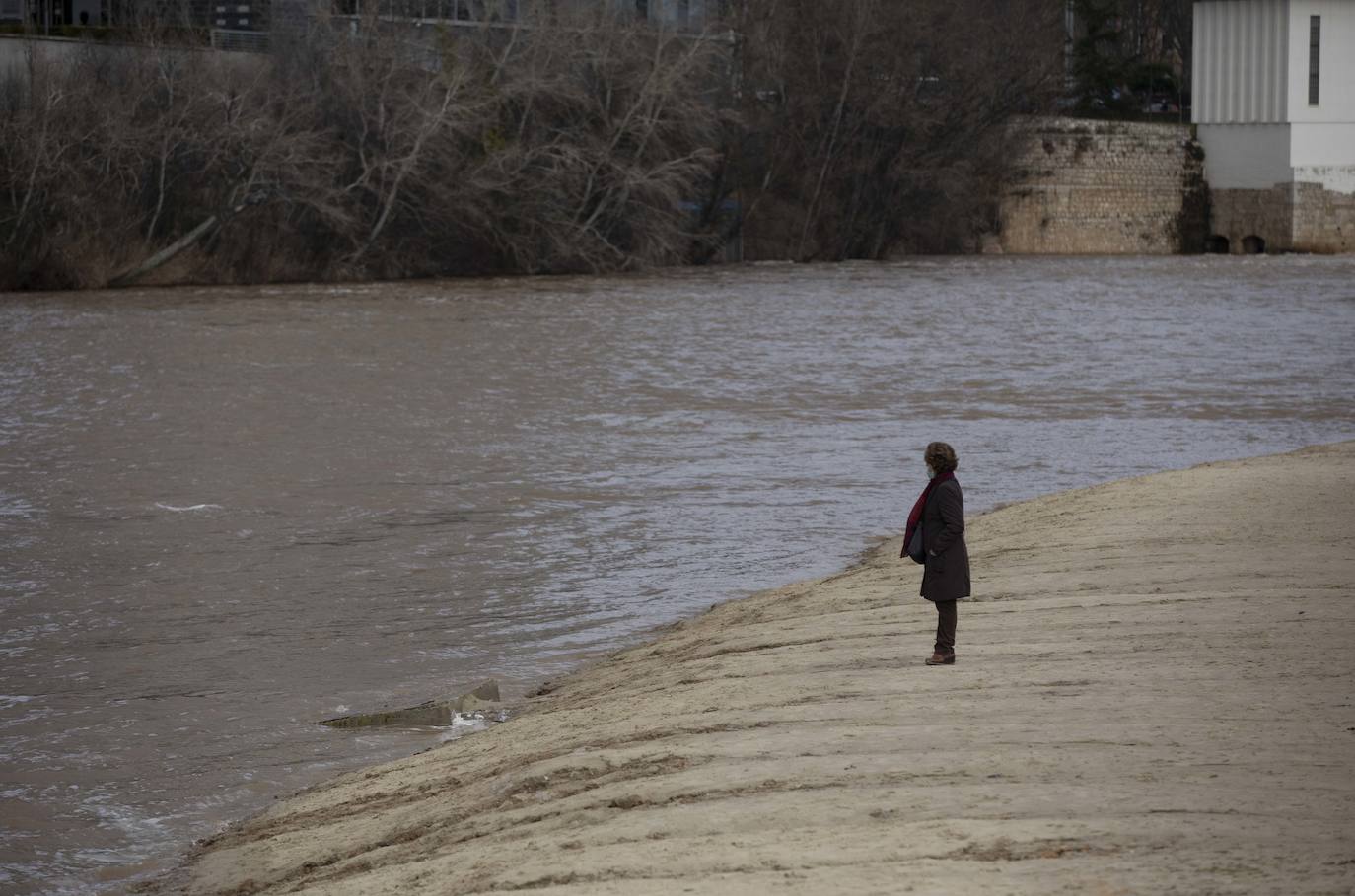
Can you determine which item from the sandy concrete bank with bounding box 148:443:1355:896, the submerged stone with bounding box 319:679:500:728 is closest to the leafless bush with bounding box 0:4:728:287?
the submerged stone with bounding box 319:679:500:728

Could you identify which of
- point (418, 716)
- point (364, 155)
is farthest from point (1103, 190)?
point (418, 716)

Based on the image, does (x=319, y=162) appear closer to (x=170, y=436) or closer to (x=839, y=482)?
(x=170, y=436)

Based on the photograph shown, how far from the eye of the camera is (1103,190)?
7012 centimetres

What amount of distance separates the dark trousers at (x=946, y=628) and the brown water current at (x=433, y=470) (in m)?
2.55

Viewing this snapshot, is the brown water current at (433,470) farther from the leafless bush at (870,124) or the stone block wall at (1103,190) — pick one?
the stone block wall at (1103,190)

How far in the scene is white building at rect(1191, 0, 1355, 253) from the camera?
7019 cm

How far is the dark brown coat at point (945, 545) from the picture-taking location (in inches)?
306

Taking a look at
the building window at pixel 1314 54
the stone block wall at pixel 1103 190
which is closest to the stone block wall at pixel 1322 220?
the building window at pixel 1314 54

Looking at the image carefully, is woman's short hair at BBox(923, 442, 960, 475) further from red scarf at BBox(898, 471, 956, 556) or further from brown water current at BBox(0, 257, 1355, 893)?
brown water current at BBox(0, 257, 1355, 893)

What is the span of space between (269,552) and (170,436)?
25.0 feet

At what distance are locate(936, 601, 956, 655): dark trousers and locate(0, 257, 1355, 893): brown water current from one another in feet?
8.36

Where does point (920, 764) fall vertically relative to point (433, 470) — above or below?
above

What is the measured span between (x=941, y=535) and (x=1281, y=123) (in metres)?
67.0

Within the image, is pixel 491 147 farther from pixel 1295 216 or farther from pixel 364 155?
pixel 1295 216
